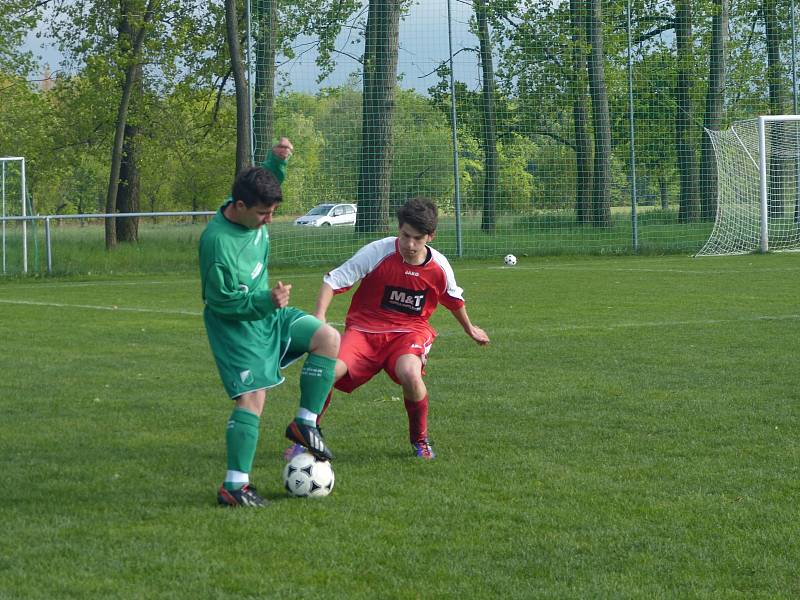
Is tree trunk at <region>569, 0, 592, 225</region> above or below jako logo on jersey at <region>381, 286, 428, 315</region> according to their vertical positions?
above

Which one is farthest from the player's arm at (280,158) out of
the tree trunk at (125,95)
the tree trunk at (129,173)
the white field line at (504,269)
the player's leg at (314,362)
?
the tree trunk at (129,173)

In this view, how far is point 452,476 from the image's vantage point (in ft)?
18.0

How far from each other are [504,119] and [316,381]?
63.2 feet

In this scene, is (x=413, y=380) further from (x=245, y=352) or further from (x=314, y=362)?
(x=245, y=352)

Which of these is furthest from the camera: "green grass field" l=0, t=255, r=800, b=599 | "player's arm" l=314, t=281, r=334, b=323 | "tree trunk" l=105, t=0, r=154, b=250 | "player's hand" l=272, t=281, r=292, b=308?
"tree trunk" l=105, t=0, r=154, b=250

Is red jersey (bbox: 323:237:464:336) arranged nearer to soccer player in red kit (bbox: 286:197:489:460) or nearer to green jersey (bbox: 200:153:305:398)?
soccer player in red kit (bbox: 286:197:489:460)

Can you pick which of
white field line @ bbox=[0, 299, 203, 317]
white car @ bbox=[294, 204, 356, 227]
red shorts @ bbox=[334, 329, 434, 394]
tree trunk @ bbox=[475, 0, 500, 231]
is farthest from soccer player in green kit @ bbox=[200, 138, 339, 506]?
tree trunk @ bbox=[475, 0, 500, 231]

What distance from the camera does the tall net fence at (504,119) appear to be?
74.5ft

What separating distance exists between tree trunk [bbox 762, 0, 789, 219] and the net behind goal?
0.02m

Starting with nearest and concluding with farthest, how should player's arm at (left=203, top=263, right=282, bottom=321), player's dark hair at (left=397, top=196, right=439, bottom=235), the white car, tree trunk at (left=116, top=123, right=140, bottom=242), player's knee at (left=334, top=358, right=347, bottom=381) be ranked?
player's arm at (left=203, top=263, right=282, bottom=321) < player's dark hair at (left=397, top=196, right=439, bottom=235) < player's knee at (left=334, top=358, right=347, bottom=381) < the white car < tree trunk at (left=116, top=123, right=140, bottom=242)

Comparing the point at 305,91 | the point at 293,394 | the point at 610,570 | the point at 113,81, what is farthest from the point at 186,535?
the point at 113,81

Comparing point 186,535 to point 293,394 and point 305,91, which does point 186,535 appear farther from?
point 305,91

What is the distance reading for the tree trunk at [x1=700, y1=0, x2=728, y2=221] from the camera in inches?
976

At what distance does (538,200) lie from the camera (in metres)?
23.8
